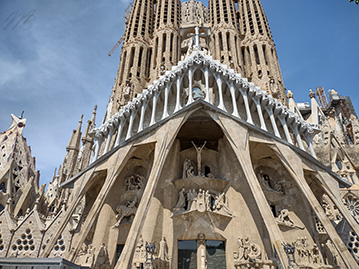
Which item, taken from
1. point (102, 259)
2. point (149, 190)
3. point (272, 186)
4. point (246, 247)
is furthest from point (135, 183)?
point (272, 186)

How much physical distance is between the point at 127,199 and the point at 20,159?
13287 millimetres

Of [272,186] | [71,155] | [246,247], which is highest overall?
[71,155]

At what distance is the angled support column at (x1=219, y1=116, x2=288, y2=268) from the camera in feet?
37.1

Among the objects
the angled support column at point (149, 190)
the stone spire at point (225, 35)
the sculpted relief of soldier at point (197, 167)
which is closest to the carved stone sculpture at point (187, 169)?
the sculpted relief of soldier at point (197, 167)

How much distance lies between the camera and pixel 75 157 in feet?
93.1

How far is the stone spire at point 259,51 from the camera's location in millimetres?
20625

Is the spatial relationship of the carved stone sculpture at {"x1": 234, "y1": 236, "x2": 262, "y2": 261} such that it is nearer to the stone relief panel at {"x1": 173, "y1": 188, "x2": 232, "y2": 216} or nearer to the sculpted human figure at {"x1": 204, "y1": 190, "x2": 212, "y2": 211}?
the stone relief panel at {"x1": 173, "y1": 188, "x2": 232, "y2": 216}

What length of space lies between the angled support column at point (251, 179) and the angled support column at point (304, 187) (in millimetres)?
1842

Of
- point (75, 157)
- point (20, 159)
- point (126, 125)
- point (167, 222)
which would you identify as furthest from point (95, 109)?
point (167, 222)

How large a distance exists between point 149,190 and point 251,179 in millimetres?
4930

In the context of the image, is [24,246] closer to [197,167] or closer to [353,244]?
[197,167]

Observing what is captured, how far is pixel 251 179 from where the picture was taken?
1312cm

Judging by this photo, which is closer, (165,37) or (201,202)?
(201,202)

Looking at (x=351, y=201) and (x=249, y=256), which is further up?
(x=351, y=201)
